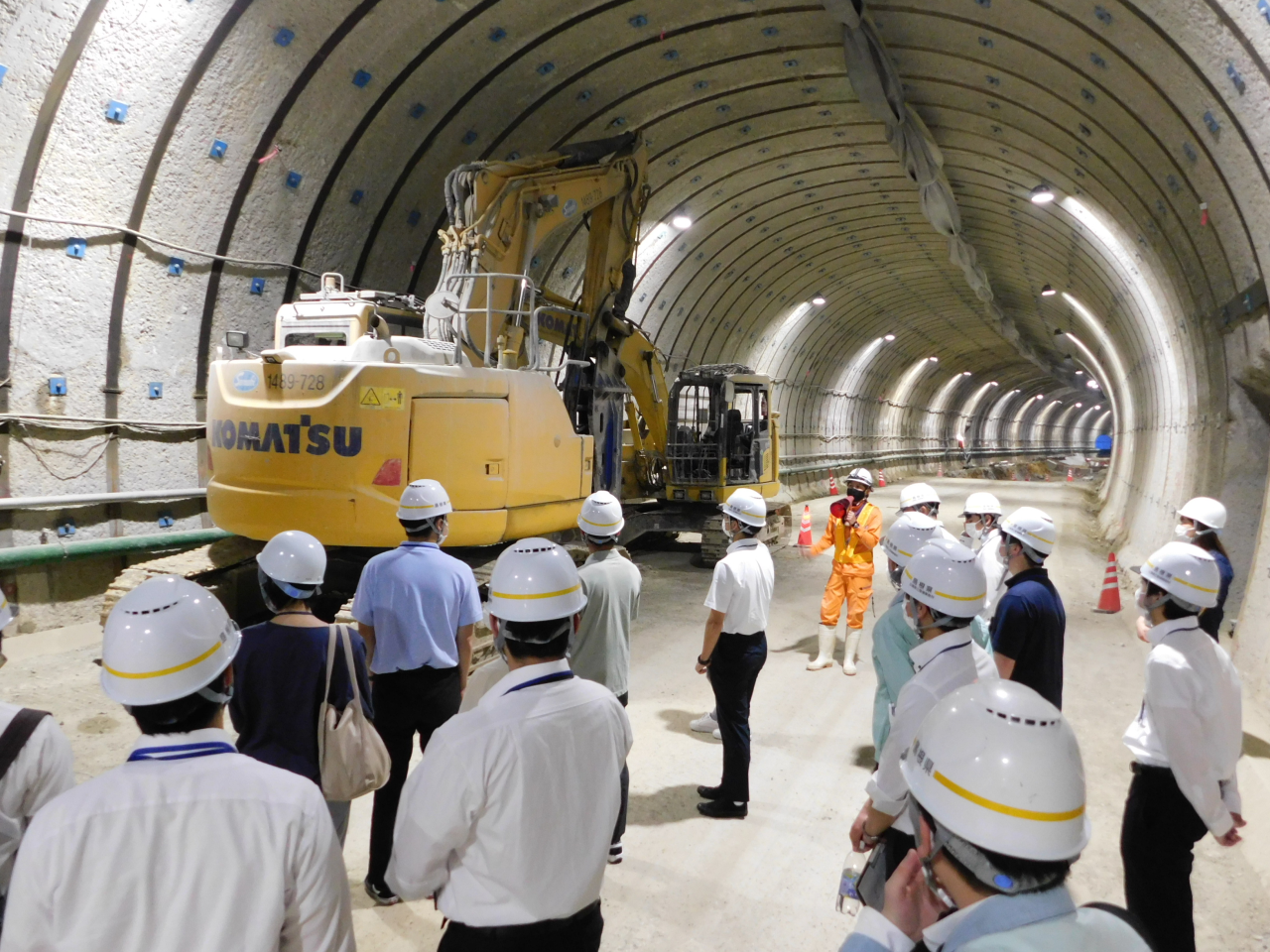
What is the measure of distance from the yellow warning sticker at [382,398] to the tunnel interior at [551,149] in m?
3.82

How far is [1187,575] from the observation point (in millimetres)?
3252

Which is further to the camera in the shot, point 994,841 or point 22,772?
point 22,772

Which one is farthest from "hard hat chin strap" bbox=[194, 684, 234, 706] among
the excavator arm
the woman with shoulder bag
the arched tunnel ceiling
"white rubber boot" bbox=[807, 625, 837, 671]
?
the arched tunnel ceiling

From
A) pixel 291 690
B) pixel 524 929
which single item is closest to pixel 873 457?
pixel 291 690

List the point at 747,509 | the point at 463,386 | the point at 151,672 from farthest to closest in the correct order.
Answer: the point at 463,386 → the point at 747,509 → the point at 151,672

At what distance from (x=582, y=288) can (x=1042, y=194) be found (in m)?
7.92

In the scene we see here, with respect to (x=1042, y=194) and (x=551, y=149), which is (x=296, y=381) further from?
(x=1042, y=194)

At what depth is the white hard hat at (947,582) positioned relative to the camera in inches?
119

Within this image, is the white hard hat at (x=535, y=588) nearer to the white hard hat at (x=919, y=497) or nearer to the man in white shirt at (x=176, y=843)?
the man in white shirt at (x=176, y=843)

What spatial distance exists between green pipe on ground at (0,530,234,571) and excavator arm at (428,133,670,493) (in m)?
3.65

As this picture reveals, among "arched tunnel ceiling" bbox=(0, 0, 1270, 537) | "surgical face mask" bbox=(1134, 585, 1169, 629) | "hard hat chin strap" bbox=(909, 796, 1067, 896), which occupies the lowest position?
"hard hat chin strap" bbox=(909, 796, 1067, 896)

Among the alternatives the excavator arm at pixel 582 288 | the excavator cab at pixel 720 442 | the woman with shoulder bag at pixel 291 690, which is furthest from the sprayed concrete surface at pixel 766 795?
the excavator cab at pixel 720 442

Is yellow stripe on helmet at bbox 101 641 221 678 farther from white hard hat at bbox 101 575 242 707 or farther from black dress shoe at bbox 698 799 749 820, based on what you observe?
black dress shoe at bbox 698 799 749 820

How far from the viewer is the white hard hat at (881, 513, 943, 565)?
167 inches
